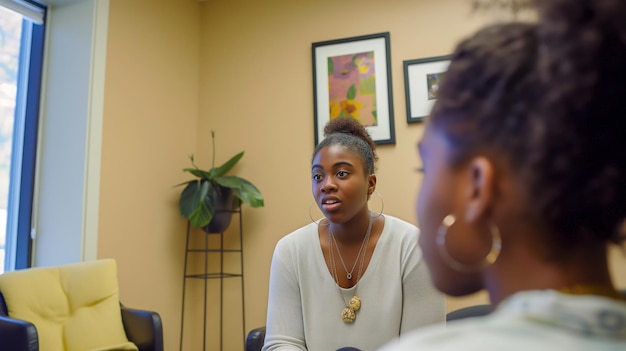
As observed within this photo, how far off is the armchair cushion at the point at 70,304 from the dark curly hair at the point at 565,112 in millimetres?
2060

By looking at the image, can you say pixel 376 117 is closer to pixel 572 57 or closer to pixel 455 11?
pixel 455 11

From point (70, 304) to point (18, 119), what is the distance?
3.60ft

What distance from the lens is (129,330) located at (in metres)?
2.26

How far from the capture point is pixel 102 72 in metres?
2.62

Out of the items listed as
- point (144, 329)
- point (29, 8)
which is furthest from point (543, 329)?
point (29, 8)

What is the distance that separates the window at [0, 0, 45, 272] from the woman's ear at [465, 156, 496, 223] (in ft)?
8.59

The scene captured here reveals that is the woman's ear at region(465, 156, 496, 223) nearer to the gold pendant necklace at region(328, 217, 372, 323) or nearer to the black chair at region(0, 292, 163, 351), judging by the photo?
the gold pendant necklace at region(328, 217, 372, 323)

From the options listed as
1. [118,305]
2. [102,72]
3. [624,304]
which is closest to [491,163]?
[624,304]

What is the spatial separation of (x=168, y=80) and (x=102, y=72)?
620mm

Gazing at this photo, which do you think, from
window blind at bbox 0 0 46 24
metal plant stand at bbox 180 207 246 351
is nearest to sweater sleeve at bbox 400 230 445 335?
metal plant stand at bbox 180 207 246 351

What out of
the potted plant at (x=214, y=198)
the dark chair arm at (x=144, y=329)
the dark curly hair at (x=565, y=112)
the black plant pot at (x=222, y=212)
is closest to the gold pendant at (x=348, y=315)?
the dark chair arm at (x=144, y=329)

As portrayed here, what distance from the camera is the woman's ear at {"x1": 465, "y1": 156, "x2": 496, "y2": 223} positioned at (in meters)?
0.49

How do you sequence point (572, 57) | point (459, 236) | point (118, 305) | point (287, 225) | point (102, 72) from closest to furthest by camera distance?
point (572, 57), point (459, 236), point (118, 305), point (102, 72), point (287, 225)

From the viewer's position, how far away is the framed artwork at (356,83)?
3.06 meters
